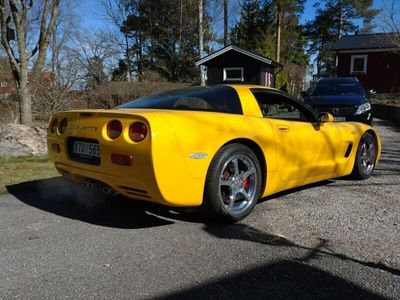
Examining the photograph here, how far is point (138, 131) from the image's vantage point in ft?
12.3

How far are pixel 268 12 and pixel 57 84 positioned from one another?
35743 mm

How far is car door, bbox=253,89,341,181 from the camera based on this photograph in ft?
15.8

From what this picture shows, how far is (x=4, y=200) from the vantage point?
16.9ft

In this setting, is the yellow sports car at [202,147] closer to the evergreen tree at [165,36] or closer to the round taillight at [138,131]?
the round taillight at [138,131]

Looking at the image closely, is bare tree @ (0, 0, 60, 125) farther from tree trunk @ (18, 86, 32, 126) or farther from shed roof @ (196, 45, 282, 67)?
shed roof @ (196, 45, 282, 67)

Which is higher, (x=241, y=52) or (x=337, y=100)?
(x=241, y=52)

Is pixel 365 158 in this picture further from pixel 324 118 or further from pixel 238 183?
pixel 238 183

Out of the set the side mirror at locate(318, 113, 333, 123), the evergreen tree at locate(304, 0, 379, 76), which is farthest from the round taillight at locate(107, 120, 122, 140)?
the evergreen tree at locate(304, 0, 379, 76)

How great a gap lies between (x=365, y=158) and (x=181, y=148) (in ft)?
11.9

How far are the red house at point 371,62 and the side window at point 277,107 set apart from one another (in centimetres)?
3170

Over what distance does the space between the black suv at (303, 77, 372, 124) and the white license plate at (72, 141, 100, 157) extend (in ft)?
25.8

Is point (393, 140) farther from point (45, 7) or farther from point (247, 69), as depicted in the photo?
point (247, 69)

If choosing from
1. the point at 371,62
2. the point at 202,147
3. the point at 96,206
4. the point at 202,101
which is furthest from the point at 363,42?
the point at 202,147

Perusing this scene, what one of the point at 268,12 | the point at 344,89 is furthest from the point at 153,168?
the point at 268,12
